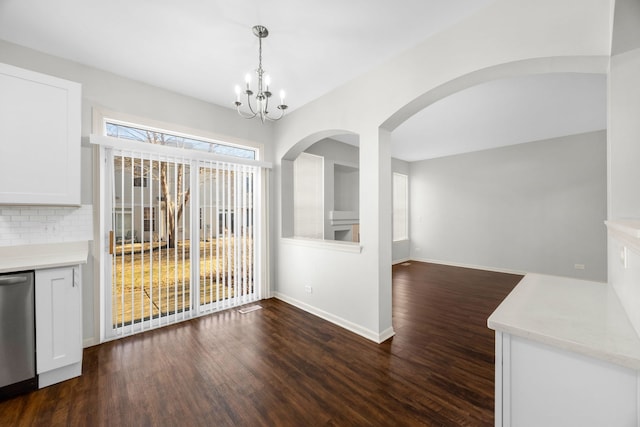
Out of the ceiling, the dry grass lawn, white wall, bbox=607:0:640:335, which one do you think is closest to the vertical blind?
the dry grass lawn

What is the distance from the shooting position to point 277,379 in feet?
6.61

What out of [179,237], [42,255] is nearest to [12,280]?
[42,255]

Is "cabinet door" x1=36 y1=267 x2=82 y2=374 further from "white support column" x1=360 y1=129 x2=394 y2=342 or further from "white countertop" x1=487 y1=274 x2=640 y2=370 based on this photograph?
"white countertop" x1=487 y1=274 x2=640 y2=370

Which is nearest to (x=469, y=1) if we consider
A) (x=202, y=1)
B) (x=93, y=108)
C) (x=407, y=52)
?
(x=407, y=52)

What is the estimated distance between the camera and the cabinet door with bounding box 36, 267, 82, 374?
191 cm

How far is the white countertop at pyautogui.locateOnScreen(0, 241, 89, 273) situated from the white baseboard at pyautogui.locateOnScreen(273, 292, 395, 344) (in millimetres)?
2389

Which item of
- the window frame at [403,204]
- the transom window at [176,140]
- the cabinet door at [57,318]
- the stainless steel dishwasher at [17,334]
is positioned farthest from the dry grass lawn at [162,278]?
the window frame at [403,204]

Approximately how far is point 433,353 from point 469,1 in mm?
2914

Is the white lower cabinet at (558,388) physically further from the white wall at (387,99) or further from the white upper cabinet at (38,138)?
the white upper cabinet at (38,138)

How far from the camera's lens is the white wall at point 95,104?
7.67 ft

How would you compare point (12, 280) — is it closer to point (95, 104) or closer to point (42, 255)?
point (42, 255)

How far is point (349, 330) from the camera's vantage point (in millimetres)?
2883

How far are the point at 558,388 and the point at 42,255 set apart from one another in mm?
3679

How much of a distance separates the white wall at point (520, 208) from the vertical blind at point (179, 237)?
4.99 meters
